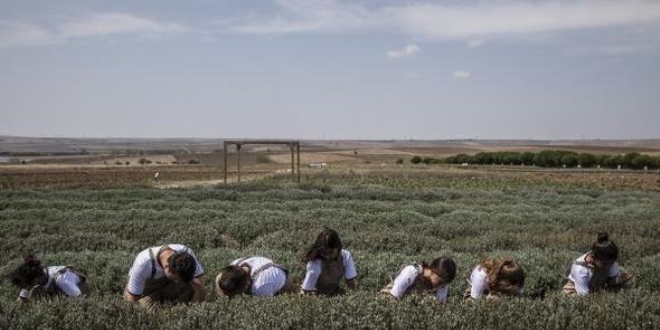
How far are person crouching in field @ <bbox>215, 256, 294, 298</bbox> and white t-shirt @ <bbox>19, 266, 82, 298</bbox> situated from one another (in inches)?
55.4

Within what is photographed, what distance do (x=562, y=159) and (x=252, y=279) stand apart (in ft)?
195

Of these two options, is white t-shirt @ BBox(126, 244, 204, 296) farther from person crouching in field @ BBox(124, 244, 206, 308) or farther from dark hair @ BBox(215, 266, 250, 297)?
dark hair @ BBox(215, 266, 250, 297)

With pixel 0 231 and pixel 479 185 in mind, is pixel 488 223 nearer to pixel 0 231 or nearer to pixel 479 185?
pixel 0 231

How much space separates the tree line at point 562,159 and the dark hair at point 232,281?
187ft

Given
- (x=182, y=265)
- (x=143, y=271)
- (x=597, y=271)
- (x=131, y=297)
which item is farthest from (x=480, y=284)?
(x=131, y=297)

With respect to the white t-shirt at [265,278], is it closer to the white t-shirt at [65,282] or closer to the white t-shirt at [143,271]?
the white t-shirt at [143,271]

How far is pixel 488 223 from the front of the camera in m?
14.5

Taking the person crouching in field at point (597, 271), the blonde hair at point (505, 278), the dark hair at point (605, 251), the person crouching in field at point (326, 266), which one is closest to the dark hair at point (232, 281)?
the person crouching in field at point (326, 266)

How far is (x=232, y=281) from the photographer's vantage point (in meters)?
5.43

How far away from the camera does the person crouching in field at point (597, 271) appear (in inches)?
240

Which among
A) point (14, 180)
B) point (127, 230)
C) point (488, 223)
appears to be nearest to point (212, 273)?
point (127, 230)

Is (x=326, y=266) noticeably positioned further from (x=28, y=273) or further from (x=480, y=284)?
(x=28, y=273)

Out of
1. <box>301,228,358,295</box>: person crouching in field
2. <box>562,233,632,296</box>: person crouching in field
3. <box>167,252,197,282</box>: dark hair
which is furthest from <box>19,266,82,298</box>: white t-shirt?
<box>562,233,632,296</box>: person crouching in field

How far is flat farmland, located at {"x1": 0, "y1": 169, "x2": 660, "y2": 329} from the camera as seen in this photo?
466cm
